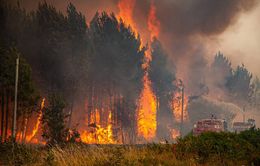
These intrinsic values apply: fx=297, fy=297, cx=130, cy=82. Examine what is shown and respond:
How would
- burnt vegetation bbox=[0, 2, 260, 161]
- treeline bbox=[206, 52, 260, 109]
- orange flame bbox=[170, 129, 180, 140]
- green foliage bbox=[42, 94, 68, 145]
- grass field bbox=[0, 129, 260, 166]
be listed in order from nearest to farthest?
grass field bbox=[0, 129, 260, 166] → green foliage bbox=[42, 94, 68, 145] → burnt vegetation bbox=[0, 2, 260, 161] → orange flame bbox=[170, 129, 180, 140] → treeline bbox=[206, 52, 260, 109]

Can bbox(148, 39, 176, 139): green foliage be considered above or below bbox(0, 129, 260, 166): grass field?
above

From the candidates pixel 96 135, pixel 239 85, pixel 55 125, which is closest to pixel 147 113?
pixel 96 135

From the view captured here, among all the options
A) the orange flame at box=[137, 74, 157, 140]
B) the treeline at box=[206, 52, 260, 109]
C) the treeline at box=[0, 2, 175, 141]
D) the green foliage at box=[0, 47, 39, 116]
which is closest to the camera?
the green foliage at box=[0, 47, 39, 116]

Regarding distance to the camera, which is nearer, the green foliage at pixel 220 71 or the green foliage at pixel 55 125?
the green foliage at pixel 55 125

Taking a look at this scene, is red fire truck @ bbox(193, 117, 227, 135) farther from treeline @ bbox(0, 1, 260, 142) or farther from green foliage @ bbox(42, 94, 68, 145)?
green foliage @ bbox(42, 94, 68, 145)

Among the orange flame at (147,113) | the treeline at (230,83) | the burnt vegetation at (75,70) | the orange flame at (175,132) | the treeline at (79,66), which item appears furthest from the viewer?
the treeline at (230,83)

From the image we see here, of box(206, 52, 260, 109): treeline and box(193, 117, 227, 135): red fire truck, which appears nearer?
box(193, 117, 227, 135): red fire truck

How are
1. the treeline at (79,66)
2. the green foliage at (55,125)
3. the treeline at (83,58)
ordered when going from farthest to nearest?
the treeline at (83,58)
the treeline at (79,66)
the green foliage at (55,125)

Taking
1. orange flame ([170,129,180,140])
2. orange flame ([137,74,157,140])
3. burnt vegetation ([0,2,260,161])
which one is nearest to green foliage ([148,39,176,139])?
burnt vegetation ([0,2,260,161])

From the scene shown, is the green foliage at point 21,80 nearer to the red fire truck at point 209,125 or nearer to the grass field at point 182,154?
the grass field at point 182,154

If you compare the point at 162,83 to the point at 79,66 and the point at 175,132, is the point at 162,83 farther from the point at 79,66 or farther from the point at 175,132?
the point at 79,66

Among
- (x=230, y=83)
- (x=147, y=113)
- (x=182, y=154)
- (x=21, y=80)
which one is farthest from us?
(x=230, y=83)

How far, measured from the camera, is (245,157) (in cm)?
1261

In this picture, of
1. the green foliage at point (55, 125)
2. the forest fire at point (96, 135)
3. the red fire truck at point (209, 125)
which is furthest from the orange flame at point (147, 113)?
the green foliage at point (55, 125)
